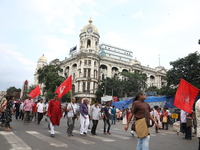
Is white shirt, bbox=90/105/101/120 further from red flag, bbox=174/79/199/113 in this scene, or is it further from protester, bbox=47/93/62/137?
red flag, bbox=174/79/199/113

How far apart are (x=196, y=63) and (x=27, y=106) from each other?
18.9 m

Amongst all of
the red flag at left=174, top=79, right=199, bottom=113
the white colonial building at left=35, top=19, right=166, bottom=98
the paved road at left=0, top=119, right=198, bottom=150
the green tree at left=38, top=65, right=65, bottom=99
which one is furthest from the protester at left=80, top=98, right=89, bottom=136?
the white colonial building at left=35, top=19, right=166, bottom=98

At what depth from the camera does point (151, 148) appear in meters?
6.00

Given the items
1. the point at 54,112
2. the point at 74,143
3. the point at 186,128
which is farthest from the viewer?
the point at 186,128

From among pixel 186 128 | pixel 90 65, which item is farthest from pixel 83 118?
pixel 90 65

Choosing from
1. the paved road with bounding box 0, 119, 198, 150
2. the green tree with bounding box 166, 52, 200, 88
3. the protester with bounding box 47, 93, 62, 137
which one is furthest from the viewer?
the green tree with bounding box 166, 52, 200, 88

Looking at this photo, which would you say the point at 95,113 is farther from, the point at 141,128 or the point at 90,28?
A: the point at 90,28

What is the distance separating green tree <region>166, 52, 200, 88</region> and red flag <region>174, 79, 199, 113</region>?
1438 cm

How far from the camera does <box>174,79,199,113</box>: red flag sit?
25.5 feet

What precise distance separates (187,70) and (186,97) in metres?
15.9

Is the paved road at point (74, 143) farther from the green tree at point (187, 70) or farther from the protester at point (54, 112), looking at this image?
the green tree at point (187, 70)

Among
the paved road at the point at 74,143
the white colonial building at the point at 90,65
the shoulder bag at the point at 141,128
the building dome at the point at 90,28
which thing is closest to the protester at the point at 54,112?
the paved road at the point at 74,143

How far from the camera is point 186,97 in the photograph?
26.0 feet

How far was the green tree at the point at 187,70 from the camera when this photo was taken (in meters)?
21.6
